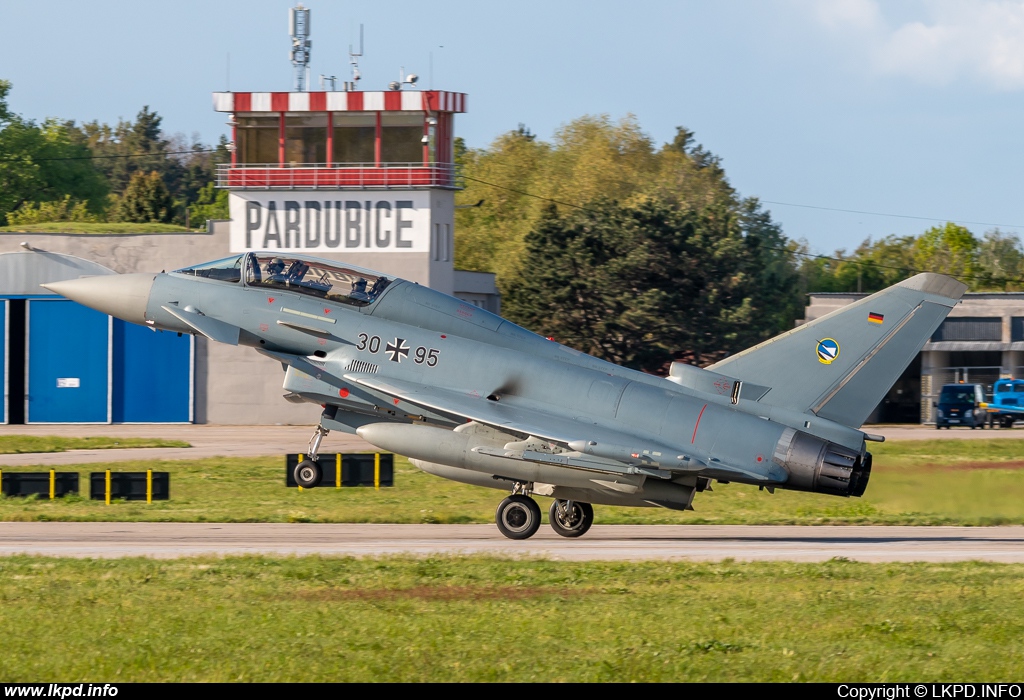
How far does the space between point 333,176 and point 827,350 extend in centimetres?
3207

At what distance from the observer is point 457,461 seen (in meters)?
18.1

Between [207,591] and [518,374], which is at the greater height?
[518,374]

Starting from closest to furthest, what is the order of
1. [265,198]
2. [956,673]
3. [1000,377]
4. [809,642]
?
[956,673] → [809,642] → [265,198] → [1000,377]

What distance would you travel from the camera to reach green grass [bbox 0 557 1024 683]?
33.7 feet

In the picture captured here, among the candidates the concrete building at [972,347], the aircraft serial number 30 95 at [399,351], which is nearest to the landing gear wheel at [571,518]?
the aircraft serial number 30 95 at [399,351]

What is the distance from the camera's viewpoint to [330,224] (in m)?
47.2

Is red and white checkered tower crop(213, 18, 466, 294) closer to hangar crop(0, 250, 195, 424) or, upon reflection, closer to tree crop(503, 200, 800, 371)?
hangar crop(0, 250, 195, 424)

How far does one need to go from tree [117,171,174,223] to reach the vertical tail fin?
78.0 m

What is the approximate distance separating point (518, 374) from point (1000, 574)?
7682 mm

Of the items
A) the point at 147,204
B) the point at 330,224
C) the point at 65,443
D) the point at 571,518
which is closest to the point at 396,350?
the point at 571,518

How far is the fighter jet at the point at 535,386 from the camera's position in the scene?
1789cm

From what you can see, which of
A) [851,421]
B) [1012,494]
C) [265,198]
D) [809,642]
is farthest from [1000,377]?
[809,642]

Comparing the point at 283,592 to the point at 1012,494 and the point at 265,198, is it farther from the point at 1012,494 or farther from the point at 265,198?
the point at 265,198

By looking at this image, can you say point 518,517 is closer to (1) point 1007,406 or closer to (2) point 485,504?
(2) point 485,504
